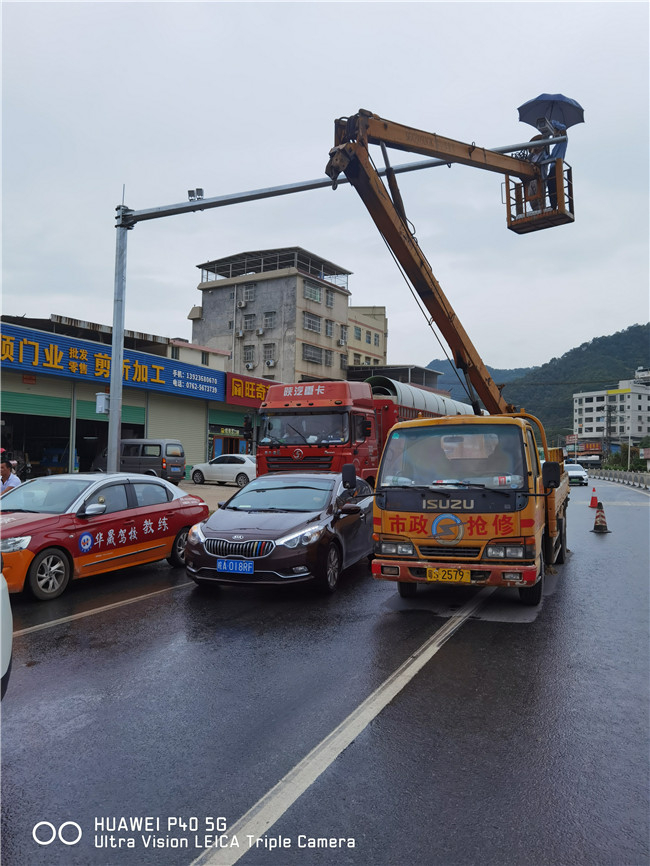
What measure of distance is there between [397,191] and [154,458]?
16.5m

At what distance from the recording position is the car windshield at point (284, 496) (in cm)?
841

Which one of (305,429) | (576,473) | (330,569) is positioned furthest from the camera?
(576,473)

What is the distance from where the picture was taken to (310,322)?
56781 millimetres

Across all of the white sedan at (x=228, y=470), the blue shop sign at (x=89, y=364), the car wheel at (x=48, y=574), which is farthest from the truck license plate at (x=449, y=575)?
the white sedan at (x=228, y=470)

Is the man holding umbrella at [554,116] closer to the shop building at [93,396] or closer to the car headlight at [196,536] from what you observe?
the car headlight at [196,536]

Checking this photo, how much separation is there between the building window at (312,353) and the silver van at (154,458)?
31132 millimetres

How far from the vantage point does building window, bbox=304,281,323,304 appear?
184ft

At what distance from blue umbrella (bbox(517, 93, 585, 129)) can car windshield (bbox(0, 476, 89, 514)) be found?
33.9 ft

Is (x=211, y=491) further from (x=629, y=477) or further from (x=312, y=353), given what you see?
(x=629, y=477)

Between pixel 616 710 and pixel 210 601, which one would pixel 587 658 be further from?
pixel 210 601

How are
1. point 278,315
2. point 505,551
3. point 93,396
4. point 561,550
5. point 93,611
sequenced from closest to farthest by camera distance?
1. point 505,551
2. point 93,611
3. point 561,550
4. point 93,396
5. point 278,315

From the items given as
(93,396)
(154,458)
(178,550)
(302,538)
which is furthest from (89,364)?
(302,538)

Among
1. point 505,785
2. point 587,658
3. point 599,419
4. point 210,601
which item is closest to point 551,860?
point 505,785

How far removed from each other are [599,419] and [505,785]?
157310 millimetres
